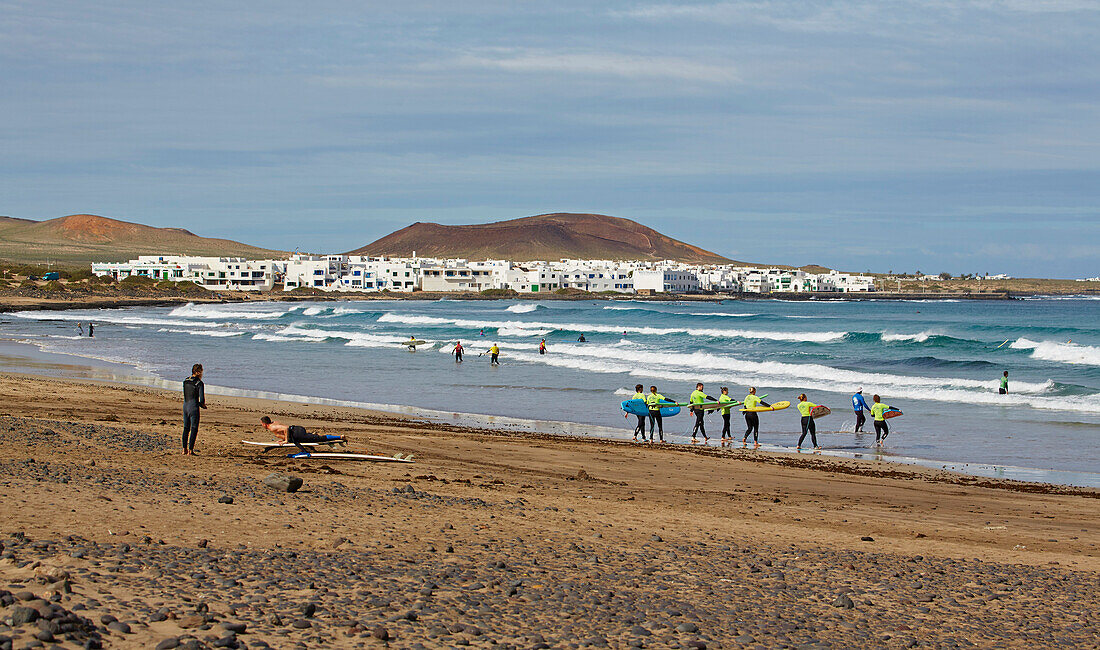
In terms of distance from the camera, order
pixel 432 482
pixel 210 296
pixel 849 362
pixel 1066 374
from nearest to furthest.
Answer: pixel 432 482
pixel 1066 374
pixel 849 362
pixel 210 296

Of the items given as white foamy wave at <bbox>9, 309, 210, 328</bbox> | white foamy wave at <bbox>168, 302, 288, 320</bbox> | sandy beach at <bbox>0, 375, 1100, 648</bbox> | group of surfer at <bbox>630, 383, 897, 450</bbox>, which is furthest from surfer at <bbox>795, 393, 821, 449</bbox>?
white foamy wave at <bbox>168, 302, 288, 320</bbox>

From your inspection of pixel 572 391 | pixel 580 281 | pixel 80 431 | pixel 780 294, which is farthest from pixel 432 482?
pixel 780 294

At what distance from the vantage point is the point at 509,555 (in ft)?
25.7

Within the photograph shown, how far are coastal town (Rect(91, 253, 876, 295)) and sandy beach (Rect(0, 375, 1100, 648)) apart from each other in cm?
14670

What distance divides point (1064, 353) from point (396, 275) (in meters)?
134

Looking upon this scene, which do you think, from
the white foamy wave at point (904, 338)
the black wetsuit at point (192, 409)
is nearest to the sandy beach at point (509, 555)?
the black wetsuit at point (192, 409)

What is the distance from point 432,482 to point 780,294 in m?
188

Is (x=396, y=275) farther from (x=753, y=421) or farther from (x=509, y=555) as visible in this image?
(x=509, y=555)

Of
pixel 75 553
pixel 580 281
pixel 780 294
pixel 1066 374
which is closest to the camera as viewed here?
pixel 75 553

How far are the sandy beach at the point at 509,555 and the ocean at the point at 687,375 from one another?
538 centimetres

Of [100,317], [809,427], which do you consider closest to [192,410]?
[809,427]

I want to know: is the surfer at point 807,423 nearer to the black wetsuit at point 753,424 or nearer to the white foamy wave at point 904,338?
the black wetsuit at point 753,424

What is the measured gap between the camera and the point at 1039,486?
1346 centimetres

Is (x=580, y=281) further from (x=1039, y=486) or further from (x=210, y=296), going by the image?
(x=1039, y=486)
